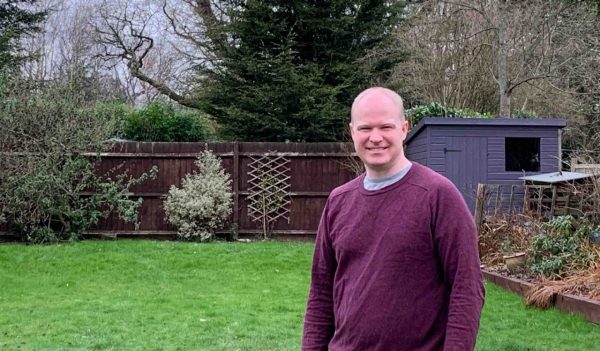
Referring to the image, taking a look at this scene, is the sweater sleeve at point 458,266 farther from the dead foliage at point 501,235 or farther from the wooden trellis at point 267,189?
the wooden trellis at point 267,189

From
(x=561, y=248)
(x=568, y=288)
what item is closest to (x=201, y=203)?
(x=561, y=248)

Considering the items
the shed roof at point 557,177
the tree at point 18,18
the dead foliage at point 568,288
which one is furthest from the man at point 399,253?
the tree at point 18,18

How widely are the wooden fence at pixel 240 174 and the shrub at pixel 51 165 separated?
0.54 metres

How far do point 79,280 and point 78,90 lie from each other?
15.8ft

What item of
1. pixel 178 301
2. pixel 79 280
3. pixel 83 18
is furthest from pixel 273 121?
pixel 83 18

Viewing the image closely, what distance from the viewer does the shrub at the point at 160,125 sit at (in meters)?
16.9

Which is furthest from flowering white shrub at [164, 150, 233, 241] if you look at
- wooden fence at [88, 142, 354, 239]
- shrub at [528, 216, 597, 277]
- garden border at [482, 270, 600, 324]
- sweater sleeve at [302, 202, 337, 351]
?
sweater sleeve at [302, 202, 337, 351]

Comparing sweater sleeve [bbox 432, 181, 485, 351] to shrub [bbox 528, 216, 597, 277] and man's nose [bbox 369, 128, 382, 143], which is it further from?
shrub [bbox 528, 216, 597, 277]

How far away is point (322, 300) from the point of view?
223 centimetres

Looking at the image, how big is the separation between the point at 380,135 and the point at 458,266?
1.47ft

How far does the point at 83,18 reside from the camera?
2727 cm

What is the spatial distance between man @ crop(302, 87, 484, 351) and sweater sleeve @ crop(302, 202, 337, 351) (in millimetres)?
109

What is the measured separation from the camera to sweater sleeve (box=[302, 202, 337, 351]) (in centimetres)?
221

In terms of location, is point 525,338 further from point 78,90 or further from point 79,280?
point 78,90
